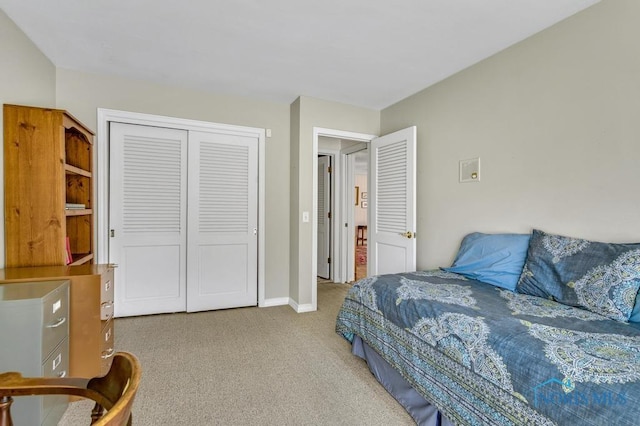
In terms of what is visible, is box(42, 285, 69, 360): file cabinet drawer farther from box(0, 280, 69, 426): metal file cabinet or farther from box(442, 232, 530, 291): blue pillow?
box(442, 232, 530, 291): blue pillow

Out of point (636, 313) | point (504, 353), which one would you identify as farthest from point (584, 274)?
point (504, 353)

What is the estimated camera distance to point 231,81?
10.1 ft

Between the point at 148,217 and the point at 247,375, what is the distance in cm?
198

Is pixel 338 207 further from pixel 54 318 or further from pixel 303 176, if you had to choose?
pixel 54 318

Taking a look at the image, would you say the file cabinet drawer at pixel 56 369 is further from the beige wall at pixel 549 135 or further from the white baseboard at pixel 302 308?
the beige wall at pixel 549 135

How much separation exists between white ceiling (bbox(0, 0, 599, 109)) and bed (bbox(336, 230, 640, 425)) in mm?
1488

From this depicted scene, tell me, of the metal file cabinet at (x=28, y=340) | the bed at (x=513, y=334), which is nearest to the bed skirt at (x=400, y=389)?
the bed at (x=513, y=334)

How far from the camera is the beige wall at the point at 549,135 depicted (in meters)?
1.81

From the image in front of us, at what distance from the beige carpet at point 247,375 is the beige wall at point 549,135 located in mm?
1478

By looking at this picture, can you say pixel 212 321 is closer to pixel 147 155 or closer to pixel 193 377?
pixel 193 377

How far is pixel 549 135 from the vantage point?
2154 millimetres

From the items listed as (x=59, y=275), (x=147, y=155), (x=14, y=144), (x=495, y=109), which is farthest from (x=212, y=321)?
(x=495, y=109)

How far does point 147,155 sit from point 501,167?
3.31 meters

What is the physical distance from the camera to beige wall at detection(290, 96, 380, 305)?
3467 millimetres
